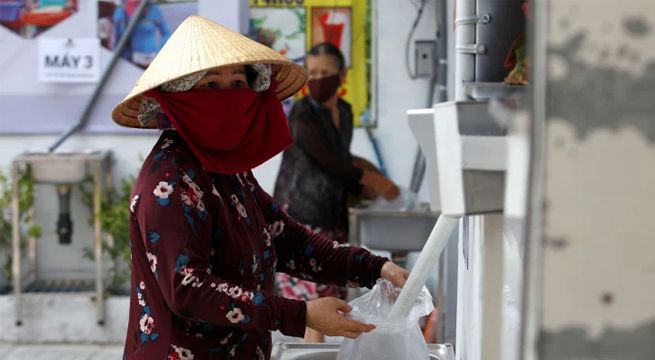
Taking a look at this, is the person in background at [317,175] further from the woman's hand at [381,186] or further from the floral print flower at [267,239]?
the floral print flower at [267,239]

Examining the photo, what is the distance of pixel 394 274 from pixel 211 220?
0.47 meters

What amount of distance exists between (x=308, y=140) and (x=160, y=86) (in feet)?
10.0

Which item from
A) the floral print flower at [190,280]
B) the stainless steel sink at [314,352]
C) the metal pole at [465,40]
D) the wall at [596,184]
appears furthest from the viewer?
the stainless steel sink at [314,352]

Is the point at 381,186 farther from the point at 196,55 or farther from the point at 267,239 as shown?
the point at 196,55

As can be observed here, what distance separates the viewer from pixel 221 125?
2121 millimetres

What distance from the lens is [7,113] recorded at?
606cm

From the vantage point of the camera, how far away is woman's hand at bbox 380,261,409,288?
2.20 meters

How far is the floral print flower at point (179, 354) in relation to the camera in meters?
2.07

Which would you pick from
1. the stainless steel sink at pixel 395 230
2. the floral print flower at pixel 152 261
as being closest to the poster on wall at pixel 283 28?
the stainless steel sink at pixel 395 230

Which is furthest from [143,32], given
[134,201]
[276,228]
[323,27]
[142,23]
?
[134,201]

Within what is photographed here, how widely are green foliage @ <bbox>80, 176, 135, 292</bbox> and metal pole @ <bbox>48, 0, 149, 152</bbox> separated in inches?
12.8

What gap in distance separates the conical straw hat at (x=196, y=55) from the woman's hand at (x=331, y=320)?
579 mm

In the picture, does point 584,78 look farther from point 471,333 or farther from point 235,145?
point 235,145

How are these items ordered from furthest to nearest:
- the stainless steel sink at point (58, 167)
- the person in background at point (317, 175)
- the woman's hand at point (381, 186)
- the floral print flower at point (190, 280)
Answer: the stainless steel sink at point (58, 167)
the woman's hand at point (381, 186)
the person in background at point (317, 175)
the floral print flower at point (190, 280)
